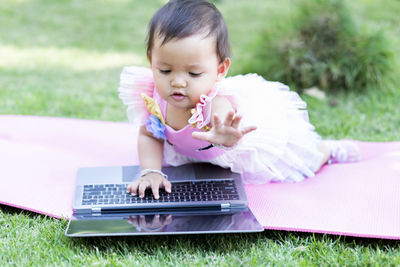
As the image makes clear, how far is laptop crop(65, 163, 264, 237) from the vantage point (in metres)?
1.80

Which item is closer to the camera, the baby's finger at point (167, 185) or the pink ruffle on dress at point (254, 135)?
the baby's finger at point (167, 185)

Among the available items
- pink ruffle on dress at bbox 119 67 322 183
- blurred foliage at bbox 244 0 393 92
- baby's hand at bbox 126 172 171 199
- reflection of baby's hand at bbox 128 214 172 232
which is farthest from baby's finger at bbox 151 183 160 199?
blurred foliage at bbox 244 0 393 92

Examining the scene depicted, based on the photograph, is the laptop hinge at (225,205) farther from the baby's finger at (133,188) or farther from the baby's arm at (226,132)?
the baby's finger at (133,188)

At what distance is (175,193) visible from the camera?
208cm

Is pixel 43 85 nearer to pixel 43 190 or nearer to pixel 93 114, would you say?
pixel 93 114

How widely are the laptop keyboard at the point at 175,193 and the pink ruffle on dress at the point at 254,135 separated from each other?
164 mm

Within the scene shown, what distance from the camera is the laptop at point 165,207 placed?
5.92 feet

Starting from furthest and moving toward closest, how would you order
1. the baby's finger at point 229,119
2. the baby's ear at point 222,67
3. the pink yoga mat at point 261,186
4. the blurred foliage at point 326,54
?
the blurred foliage at point 326,54, the baby's ear at point 222,67, the pink yoga mat at point 261,186, the baby's finger at point 229,119

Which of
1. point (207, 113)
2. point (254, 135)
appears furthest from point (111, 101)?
point (207, 113)

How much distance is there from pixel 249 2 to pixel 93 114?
4.37 meters

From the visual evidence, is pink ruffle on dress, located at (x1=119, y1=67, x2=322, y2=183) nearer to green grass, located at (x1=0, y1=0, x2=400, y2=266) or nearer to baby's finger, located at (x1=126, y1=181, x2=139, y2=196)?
baby's finger, located at (x1=126, y1=181, x2=139, y2=196)

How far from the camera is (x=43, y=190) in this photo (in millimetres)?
2199

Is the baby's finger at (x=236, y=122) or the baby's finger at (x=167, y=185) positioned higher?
the baby's finger at (x=236, y=122)

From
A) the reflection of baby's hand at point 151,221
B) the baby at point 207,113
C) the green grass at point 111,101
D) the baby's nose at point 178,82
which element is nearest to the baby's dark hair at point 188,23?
the baby at point 207,113
